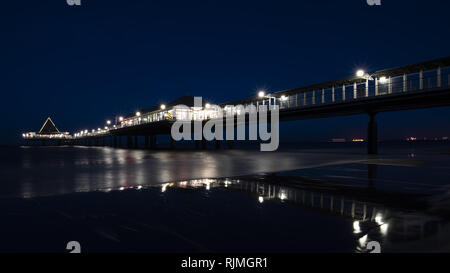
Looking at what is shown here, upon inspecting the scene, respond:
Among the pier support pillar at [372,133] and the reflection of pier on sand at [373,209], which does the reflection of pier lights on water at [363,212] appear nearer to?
the reflection of pier on sand at [373,209]

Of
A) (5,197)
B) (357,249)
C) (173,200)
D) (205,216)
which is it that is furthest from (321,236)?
(5,197)

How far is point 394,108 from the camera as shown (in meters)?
29.2

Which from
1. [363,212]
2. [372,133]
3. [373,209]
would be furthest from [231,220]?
[372,133]

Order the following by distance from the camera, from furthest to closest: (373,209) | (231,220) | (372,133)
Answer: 1. (372,133)
2. (373,209)
3. (231,220)

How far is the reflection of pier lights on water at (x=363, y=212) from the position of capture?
3.94 meters

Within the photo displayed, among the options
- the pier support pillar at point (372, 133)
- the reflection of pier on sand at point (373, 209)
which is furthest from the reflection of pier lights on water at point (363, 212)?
the pier support pillar at point (372, 133)

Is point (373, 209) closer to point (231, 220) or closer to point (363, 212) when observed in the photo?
point (363, 212)

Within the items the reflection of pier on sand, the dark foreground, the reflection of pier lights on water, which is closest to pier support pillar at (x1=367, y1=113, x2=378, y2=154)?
the dark foreground

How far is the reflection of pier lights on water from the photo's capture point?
155 inches

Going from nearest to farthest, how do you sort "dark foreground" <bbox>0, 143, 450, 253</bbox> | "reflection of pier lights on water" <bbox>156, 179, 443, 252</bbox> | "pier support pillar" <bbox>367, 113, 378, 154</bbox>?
"dark foreground" <bbox>0, 143, 450, 253</bbox>
"reflection of pier lights on water" <bbox>156, 179, 443, 252</bbox>
"pier support pillar" <bbox>367, 113, 378, 154</bbox>

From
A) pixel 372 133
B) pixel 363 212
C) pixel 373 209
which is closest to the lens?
pixel 363 212

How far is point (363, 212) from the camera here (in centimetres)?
533

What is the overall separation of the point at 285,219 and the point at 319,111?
33.0 meters

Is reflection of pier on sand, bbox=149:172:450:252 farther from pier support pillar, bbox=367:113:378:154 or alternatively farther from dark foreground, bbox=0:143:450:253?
pier support pillar, bbox=367:113:378:154
